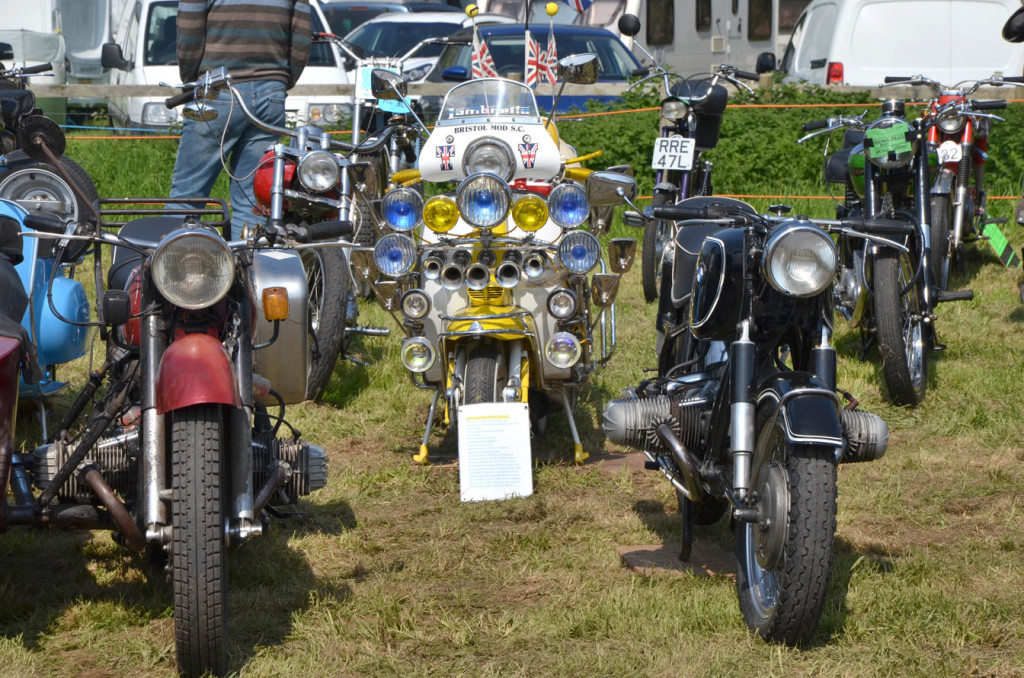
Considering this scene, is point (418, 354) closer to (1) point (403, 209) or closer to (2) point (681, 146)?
(1) point (403, 209)

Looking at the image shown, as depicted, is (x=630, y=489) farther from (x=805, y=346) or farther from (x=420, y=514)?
(x=805, y=346)

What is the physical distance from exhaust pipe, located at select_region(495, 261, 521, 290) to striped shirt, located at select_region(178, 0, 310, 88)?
94.3 inches

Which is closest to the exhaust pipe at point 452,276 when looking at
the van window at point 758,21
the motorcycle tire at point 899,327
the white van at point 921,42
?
the motorcycle tire at point 899,327

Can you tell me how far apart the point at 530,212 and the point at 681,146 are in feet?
9.99

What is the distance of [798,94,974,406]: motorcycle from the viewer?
603 centimetres

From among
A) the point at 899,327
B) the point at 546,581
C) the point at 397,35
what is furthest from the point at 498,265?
the point at 397,35

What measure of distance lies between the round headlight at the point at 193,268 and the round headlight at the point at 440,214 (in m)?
1.97

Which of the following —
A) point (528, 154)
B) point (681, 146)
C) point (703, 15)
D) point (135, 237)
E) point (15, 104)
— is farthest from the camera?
point (703, 15)

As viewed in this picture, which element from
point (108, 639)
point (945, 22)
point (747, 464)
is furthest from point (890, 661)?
point (945, 22)

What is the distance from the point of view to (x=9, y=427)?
3.43 metres

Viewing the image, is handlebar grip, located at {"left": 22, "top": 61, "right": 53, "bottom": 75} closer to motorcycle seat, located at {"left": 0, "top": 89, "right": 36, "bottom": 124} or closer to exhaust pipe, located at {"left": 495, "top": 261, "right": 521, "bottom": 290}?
motorcycle seat, located at {"left": 0, "top": 89, "right": 36, "bottom": 124}

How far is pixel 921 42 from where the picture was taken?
12539 millimetres

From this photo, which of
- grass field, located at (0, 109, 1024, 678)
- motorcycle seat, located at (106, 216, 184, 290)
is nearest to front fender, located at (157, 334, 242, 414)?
motorcycle seat, located at (106, 216, 184, 290)

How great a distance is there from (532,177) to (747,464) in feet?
7.56
